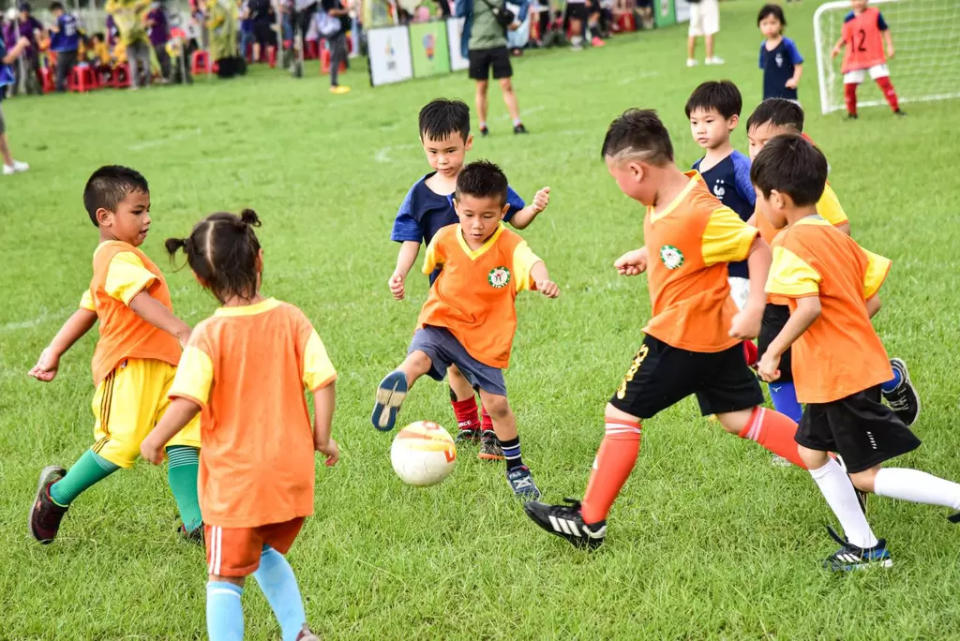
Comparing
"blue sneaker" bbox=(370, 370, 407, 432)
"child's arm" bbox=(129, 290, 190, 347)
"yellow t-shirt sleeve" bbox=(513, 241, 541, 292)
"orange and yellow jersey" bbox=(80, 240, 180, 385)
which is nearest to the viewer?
"child's arm" bbox=(129, 290, 190, 347)

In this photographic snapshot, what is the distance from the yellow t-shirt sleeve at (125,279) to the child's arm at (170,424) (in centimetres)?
103

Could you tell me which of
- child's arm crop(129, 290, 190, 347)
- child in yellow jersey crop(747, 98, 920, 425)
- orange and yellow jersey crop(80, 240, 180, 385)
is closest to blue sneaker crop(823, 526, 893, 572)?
child in yellow jersey crop(747, 98, 920, 425)

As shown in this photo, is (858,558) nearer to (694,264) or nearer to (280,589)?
(694,264)

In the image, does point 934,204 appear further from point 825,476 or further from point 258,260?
point 258,260

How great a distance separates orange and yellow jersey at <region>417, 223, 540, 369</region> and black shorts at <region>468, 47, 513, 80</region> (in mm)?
10320

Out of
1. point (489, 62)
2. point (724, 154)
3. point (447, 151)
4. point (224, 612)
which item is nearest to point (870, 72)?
point (489, 62)

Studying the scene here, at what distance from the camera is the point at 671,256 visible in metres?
3.89

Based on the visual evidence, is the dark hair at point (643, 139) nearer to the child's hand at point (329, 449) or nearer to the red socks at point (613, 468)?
the red socks at point (613, 468)

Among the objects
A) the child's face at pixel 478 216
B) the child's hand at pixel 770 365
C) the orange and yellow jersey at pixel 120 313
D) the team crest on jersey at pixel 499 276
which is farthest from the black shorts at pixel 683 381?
the orange and yellow jersey at pixel 120 313

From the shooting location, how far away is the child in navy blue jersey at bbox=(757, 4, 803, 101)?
11852 millimetres

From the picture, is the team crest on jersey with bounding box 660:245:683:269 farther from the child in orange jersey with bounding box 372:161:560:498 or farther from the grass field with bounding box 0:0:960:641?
the grass field with bounding box 0:0:960:641

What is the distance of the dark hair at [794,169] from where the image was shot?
3.67m

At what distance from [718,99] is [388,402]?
7.38ft

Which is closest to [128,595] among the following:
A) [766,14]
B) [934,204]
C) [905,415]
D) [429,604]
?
[429,604]
